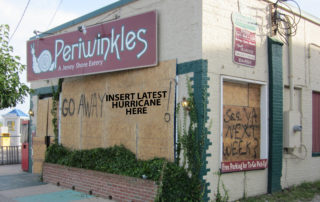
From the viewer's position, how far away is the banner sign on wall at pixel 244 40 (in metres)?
8.52

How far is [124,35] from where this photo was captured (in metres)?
9.33

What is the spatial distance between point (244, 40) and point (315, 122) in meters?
4.51

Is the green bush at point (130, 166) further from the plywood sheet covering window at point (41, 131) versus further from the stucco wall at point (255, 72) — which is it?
the plywood sheet covering window at point (41, 131)

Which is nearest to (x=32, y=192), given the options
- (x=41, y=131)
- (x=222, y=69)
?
(x=41, y=131)

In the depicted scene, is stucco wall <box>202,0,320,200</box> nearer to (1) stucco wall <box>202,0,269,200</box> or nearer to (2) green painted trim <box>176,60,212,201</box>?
(1) stucco wall <box>202,0,269,200</box>

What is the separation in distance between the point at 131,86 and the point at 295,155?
5.29m

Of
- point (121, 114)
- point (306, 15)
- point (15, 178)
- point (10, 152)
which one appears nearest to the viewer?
point (121, 114)

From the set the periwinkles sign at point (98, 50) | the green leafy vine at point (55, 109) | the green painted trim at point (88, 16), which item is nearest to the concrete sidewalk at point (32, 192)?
the green leafy vine at point (55, 109)

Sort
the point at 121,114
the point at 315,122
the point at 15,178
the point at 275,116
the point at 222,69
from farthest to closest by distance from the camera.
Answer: the point at 15,178
the point at 315,122
the point at 121,114
the point at 275,116
the point at 222,69

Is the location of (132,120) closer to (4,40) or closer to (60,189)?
(60,189)

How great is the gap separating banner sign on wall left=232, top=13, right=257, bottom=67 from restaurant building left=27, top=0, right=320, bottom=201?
0.09 ft

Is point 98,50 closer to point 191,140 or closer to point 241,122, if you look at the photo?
point 191,140

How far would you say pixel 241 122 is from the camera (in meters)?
8.80

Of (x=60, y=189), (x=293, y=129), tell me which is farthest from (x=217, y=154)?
(x=60, y=189)
